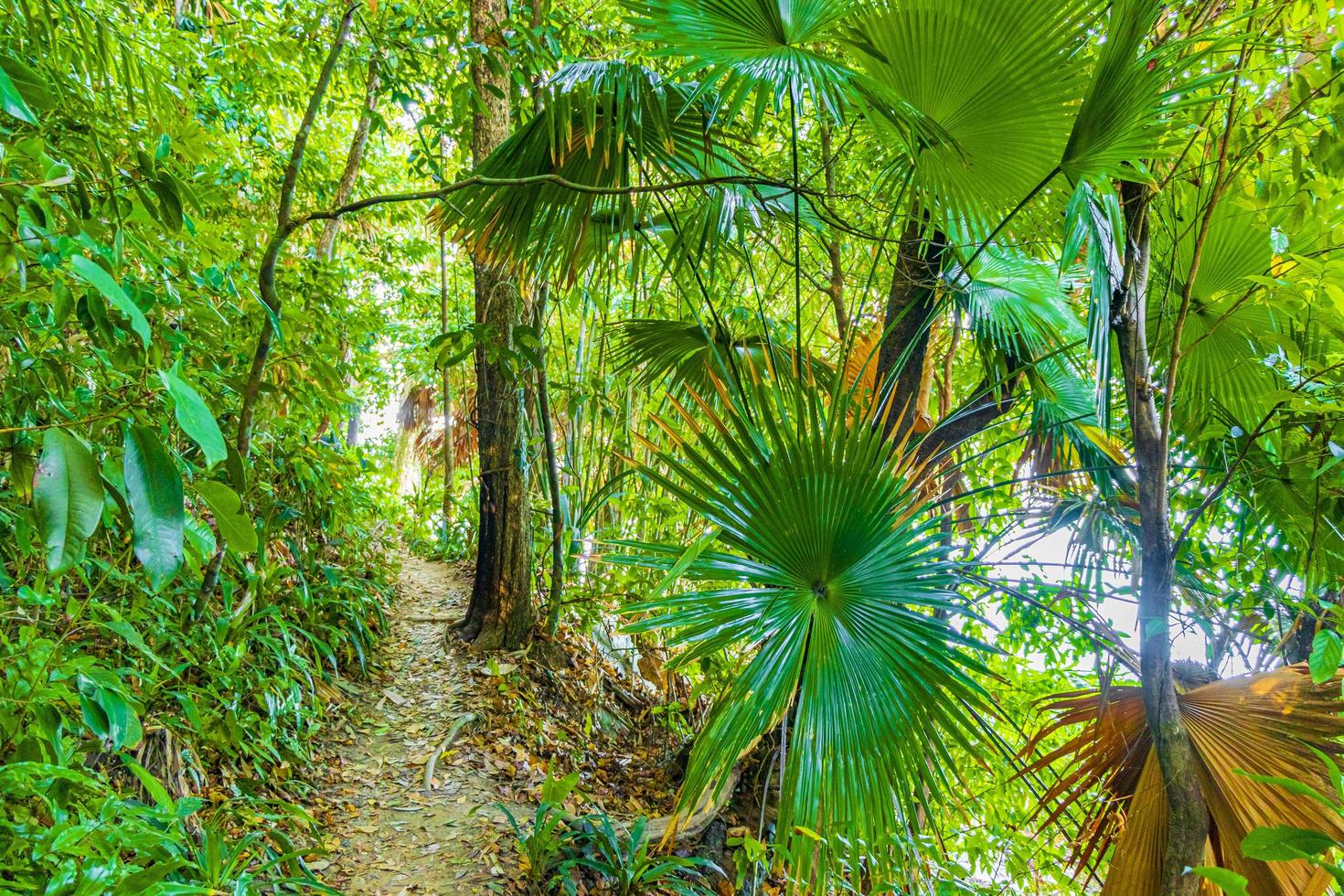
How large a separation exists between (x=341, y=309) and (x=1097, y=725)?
3.13 metres

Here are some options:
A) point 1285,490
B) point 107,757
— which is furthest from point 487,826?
point 1285,490

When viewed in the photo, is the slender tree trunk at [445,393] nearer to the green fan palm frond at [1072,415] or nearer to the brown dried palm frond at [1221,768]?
the green fan palm frond at [1072,415]

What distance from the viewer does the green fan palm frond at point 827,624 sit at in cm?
146

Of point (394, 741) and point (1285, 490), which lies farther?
point (394, 741)

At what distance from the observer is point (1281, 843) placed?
1018 millimetres

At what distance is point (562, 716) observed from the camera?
347 cm

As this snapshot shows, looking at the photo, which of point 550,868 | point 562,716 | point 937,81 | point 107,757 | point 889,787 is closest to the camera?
Result: point 889,787

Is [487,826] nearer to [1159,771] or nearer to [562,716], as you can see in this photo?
[562,716]

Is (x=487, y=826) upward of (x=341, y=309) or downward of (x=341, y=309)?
downward

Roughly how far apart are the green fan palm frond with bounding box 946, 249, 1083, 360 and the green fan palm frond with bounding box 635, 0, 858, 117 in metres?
1.01

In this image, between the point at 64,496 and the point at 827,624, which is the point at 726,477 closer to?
the point at 827,624

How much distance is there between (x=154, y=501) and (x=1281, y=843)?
1.58 metres

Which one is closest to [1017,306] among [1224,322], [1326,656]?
[1224,322]

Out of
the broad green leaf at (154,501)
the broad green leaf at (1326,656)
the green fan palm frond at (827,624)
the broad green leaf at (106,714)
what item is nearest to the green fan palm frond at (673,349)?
the green fan palm frond at (827,624)
